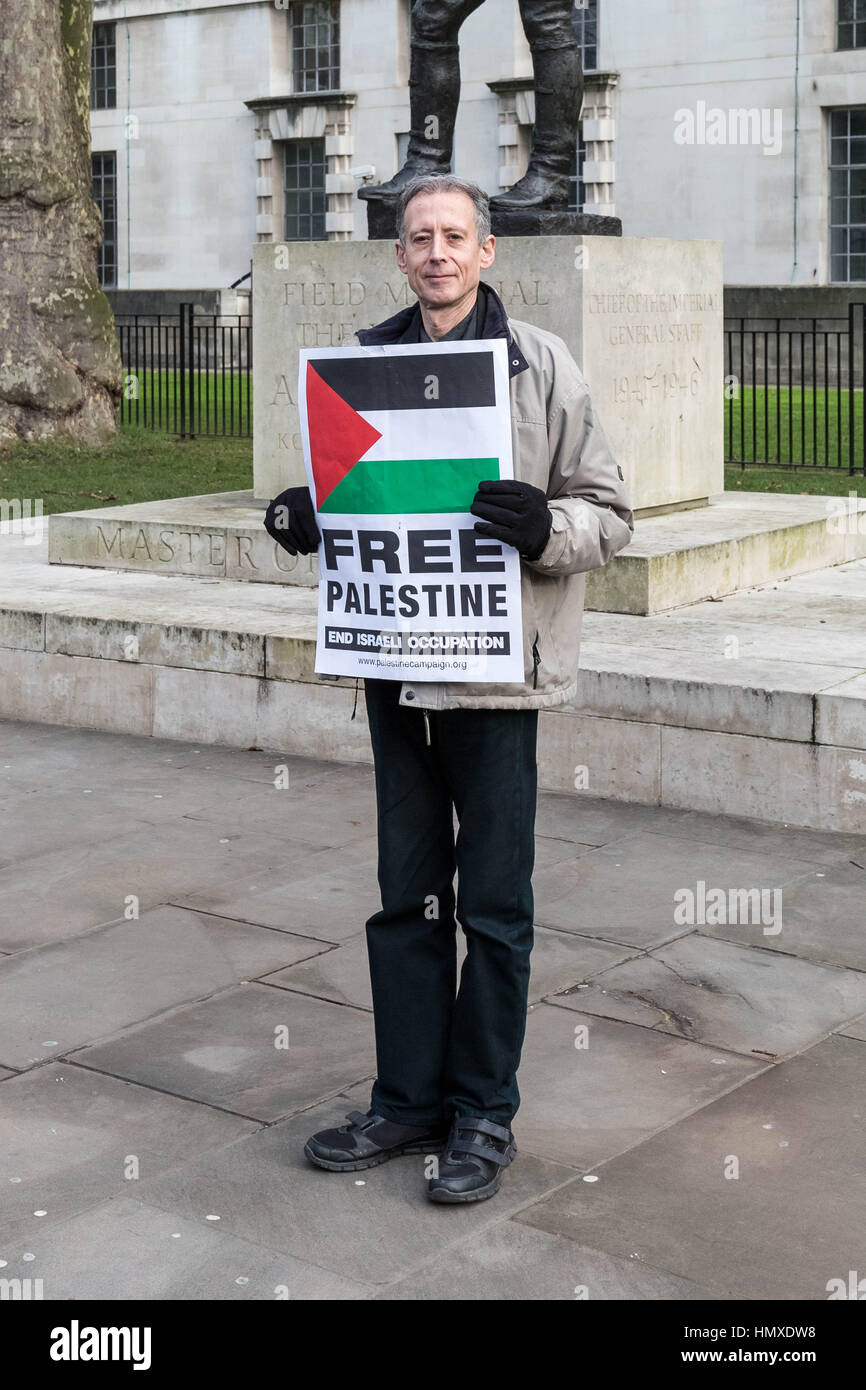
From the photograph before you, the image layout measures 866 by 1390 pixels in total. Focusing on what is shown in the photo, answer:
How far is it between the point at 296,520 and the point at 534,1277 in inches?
63.5

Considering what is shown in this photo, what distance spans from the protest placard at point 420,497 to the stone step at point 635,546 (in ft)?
15.3

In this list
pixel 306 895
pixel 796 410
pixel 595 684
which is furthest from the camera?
pixel 796 410

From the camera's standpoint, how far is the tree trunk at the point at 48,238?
17094 millimetres

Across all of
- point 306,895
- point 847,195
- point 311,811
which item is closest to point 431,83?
point 311,811

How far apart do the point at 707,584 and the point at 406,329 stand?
5265 mm

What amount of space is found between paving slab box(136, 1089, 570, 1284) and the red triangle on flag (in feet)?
4.73

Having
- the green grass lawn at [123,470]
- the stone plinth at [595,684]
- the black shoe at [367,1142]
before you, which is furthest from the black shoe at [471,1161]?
the green grass lawn at [123,470]

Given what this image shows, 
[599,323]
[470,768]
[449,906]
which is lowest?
[449,906]

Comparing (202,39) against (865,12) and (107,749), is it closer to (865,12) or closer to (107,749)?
(865,12)

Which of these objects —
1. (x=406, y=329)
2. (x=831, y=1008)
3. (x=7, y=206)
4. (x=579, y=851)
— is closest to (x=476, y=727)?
(x=406, y=329)

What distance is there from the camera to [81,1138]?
408cm

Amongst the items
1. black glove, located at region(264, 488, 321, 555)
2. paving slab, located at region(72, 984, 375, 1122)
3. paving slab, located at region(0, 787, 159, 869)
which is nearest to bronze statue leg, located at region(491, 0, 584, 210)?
paving slab, located at region(0, 787, 159, 869)

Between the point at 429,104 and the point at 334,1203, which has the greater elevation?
the point at 429,104

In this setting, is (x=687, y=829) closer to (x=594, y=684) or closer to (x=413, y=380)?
(x=594, y=684)
